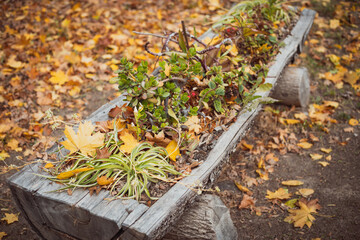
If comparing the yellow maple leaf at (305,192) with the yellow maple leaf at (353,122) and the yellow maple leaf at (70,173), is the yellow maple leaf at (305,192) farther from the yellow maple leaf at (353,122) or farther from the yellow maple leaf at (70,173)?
the yellow maple leaf at (70,173)

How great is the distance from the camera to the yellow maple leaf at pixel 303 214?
228cm

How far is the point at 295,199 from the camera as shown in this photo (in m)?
2.46

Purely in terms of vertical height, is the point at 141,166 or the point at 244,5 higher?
the point at 244,5

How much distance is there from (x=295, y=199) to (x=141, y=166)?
145cm

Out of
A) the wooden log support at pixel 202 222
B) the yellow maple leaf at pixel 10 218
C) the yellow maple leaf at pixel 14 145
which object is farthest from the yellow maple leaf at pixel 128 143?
the yellow maple leaf at pixel 14 145

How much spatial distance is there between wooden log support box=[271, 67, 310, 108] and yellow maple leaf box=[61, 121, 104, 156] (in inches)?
88.0

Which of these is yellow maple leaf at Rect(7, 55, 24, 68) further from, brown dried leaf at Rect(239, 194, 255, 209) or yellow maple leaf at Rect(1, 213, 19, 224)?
brown dried leaf at Rect(239, 194, 255, 209)

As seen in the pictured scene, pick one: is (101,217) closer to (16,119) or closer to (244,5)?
(16,119)

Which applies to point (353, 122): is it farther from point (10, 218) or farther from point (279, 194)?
point (10, 218)

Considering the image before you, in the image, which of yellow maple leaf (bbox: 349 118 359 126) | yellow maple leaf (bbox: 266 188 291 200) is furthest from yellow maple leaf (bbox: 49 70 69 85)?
yellow maple leaf (bbox: 349 118 359 126)

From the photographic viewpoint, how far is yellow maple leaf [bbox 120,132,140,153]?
175 cm

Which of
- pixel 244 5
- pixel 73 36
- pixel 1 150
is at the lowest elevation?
pixel 1 150

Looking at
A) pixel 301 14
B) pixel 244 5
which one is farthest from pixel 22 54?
pixel 301 14

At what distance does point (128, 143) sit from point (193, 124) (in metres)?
0.46
